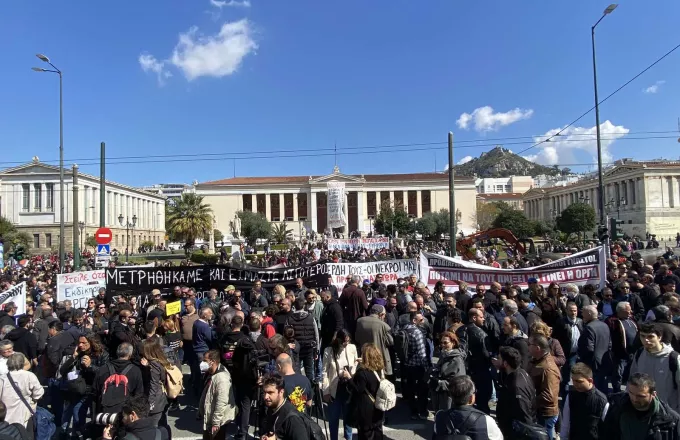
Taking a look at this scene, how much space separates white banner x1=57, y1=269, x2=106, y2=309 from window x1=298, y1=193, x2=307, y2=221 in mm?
77953

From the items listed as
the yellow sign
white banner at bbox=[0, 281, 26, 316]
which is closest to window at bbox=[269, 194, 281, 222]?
white banner at bbox=[0, 281, 26, 316]

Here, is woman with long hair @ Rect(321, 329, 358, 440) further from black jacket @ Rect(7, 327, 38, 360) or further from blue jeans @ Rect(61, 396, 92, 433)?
black jacket @ Rect(7, 327, 38, 360)

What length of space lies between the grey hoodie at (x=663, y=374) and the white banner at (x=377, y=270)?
318 inches

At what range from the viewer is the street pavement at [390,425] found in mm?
6219

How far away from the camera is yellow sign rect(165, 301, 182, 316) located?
859cm

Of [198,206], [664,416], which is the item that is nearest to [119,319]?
[664,416]

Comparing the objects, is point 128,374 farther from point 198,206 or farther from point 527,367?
point 198,206

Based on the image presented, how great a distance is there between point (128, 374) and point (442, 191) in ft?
285

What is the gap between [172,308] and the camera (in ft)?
28.4

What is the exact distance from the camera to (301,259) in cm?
3128

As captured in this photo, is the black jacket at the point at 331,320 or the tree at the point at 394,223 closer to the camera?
the black jacket at the point at 331,320

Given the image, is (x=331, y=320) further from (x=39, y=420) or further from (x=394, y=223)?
(x=394, y=223)

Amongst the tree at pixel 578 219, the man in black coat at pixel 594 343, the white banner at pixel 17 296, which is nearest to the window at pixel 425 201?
the tree at pixel 578 219

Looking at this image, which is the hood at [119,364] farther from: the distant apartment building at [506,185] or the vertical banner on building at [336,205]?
the distant apartment building at [506,185]
